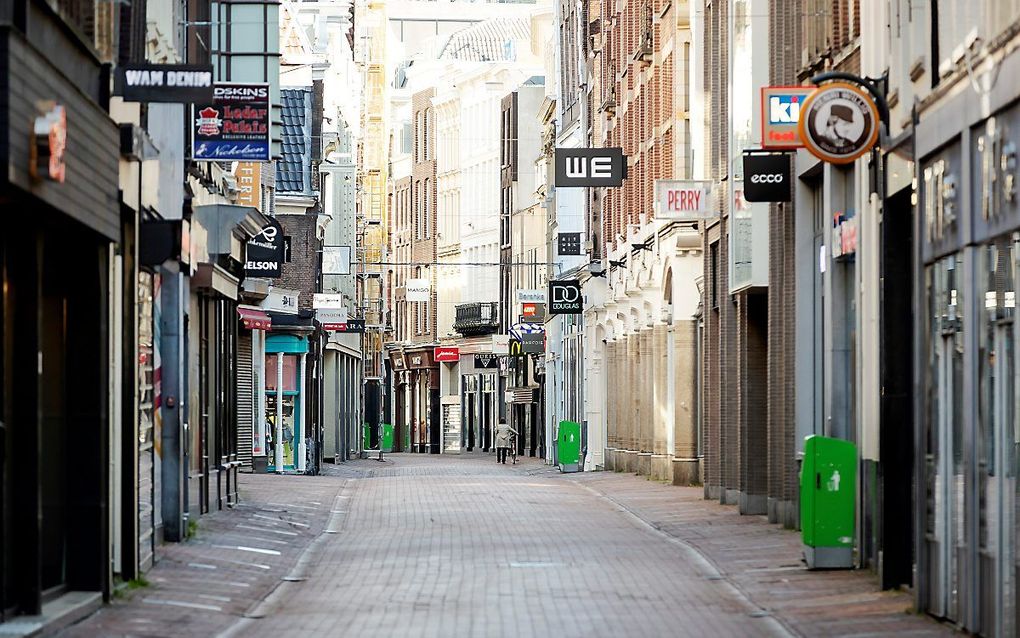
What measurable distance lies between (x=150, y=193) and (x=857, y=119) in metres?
6.29

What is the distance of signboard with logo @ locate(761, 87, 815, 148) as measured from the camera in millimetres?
22062

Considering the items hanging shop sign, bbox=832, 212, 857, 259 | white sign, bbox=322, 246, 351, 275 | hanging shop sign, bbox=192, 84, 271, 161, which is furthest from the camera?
white sign, bbox=322, 246, 351, 275

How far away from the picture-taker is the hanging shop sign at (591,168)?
126 feet

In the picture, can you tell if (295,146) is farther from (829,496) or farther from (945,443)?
(945,443)

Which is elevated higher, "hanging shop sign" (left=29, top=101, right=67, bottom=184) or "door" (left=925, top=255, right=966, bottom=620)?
"hanging shop sign" (left=29, top=101, right=67, bottom=184)

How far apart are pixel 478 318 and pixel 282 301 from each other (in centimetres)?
4686

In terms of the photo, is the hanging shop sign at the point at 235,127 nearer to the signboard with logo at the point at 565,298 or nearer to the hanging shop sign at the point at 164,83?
the hanging shop sign at the point at 164,83

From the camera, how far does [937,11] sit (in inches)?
653

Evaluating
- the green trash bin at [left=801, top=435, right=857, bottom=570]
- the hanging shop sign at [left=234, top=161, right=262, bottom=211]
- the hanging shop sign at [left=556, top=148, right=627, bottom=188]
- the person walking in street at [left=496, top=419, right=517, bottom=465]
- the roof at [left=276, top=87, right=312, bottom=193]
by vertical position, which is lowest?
the person walking in street at [left=496, top=419, right=517, bottom=465]

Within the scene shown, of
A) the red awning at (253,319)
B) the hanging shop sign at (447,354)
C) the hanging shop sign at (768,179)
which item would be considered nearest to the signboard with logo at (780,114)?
the hanging shop sign at (768,179)

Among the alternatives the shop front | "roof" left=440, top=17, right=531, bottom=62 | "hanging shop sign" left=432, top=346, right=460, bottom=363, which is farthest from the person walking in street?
"roof" left=440, top=17, right=531, bottom=62

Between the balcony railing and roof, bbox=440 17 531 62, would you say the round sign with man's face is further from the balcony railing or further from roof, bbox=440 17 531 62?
roof, bbox=440 17 531 62

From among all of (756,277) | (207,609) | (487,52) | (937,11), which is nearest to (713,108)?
(756,277)

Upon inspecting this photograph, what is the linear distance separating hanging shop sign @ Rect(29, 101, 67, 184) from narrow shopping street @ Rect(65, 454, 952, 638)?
3446 millimetres
